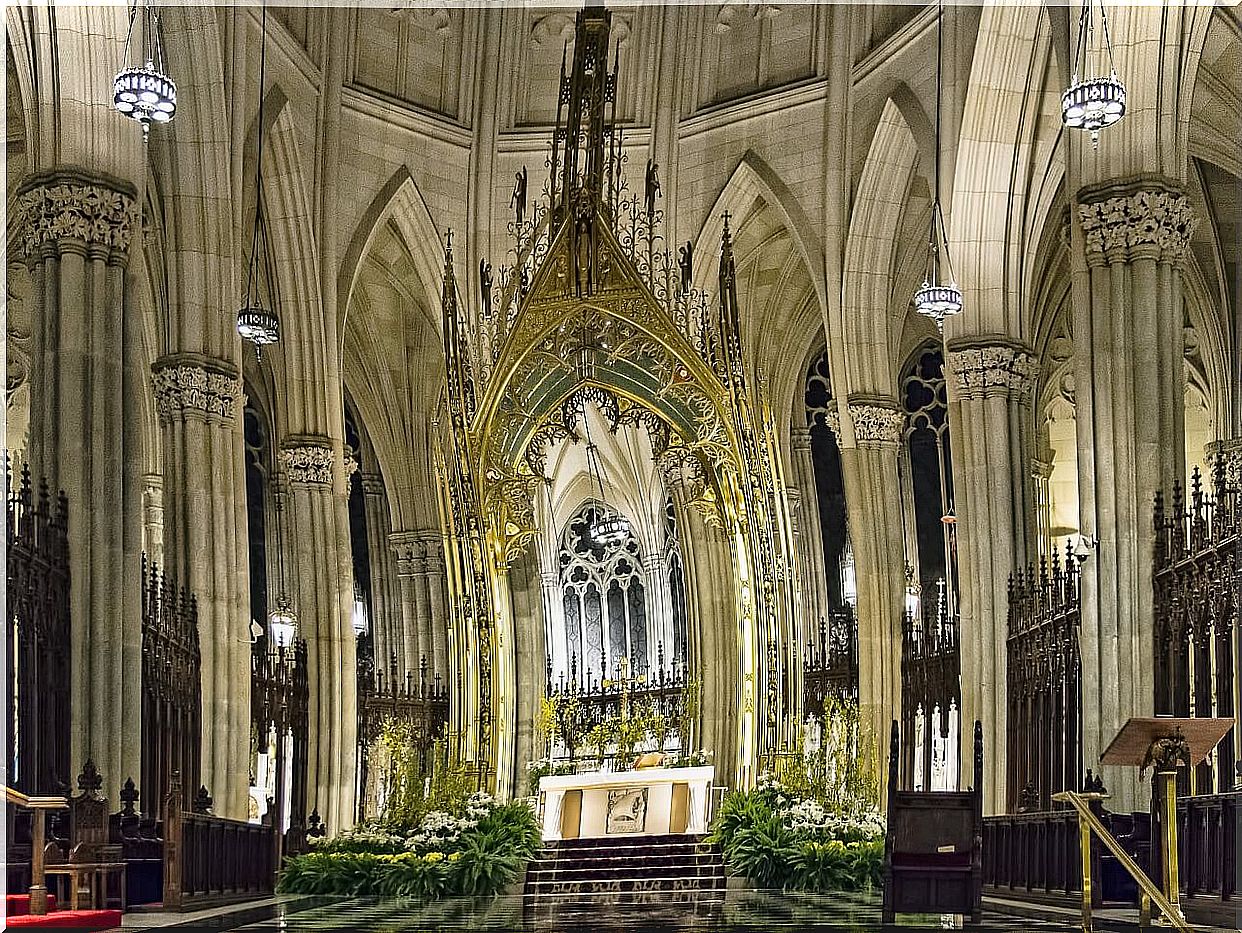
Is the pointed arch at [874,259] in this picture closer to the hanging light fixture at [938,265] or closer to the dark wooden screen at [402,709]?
the hanging light fixture at [938,265]

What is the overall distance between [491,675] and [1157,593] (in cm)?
617

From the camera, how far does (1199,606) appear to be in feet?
39.0

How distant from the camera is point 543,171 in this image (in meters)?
25.8

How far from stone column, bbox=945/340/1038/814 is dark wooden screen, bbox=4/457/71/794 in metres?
9.64

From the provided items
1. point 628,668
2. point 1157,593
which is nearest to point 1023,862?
point 1157,593

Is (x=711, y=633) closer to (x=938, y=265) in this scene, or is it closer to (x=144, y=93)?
(x=938, y=265)

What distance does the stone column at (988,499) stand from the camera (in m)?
18.0

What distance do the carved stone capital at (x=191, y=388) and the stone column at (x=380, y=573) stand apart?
11.7 m

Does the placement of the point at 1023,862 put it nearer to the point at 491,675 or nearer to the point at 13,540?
the point at 491,675

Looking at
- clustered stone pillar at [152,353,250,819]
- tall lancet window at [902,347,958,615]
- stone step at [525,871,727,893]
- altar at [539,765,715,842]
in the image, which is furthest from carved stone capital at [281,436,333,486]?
tall lancet window at [902,347,958,615]

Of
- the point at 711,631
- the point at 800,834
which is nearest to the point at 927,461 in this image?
the point at 711,631

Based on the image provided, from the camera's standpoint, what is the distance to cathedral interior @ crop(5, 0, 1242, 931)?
41.6ft

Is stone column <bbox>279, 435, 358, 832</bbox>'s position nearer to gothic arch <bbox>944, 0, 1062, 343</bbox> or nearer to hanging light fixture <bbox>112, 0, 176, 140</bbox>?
gothic arch <bbox>944, 0, 1062, 343</bbox>

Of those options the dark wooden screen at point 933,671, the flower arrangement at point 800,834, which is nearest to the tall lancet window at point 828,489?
the dark wooden screen at point 933,671
